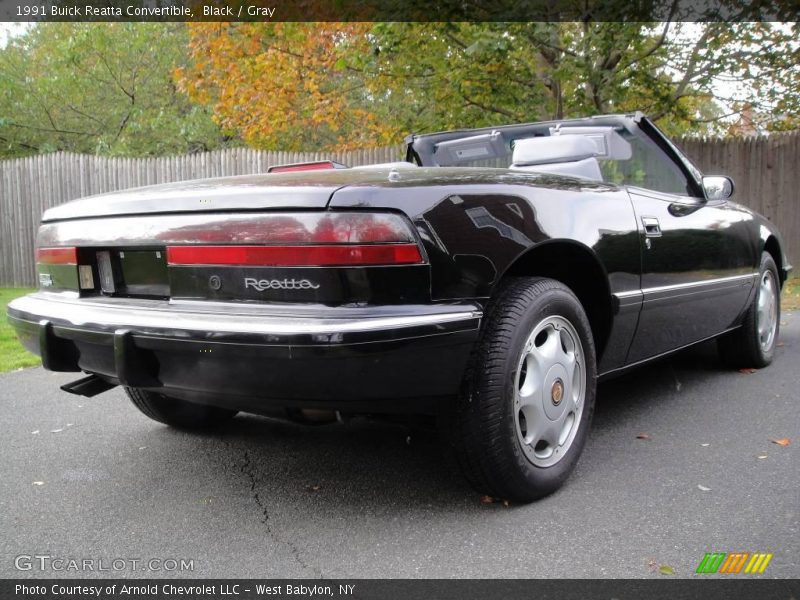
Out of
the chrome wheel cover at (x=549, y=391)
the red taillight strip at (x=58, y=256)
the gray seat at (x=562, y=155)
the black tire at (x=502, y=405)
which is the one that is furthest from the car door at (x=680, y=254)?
the red taillight strip at (x=58, y=256)

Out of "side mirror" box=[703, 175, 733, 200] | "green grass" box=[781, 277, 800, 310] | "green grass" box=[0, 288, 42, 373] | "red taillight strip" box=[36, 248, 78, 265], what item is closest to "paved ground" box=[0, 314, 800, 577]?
"red taillight strip" box=[36, 248, 78, 265]

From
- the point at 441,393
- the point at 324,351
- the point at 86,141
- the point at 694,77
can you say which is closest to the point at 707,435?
the point at 441,393

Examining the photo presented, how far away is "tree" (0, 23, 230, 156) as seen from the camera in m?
16.8

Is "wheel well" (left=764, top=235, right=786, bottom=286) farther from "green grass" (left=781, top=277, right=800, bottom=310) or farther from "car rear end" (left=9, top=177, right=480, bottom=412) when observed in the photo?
"car rear end" (left=9, top=177, right=480, bottom=412)

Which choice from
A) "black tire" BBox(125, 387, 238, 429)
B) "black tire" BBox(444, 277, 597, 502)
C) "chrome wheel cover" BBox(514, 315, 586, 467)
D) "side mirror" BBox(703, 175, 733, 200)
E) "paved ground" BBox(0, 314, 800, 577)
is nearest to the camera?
"paved ground" BBox(0, 314, 800, 577)

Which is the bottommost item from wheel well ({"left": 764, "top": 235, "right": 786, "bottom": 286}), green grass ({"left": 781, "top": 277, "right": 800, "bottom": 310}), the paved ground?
green grass ({"left": 781, "top": 277, "right": 800, "bottom": 310})

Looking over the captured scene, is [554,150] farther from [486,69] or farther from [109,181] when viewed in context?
[109,181]

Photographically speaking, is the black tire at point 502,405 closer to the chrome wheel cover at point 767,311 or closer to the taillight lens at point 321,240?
the taillight lens at point 321,240

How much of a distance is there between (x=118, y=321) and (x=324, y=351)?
79 cm

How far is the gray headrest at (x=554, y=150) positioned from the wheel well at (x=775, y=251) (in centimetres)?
197

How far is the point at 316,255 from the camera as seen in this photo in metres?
2.06

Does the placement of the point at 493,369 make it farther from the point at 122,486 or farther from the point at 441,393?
the point at 122,486

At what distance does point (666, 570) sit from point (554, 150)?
2.17m

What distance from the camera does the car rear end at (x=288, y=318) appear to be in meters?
2.02
